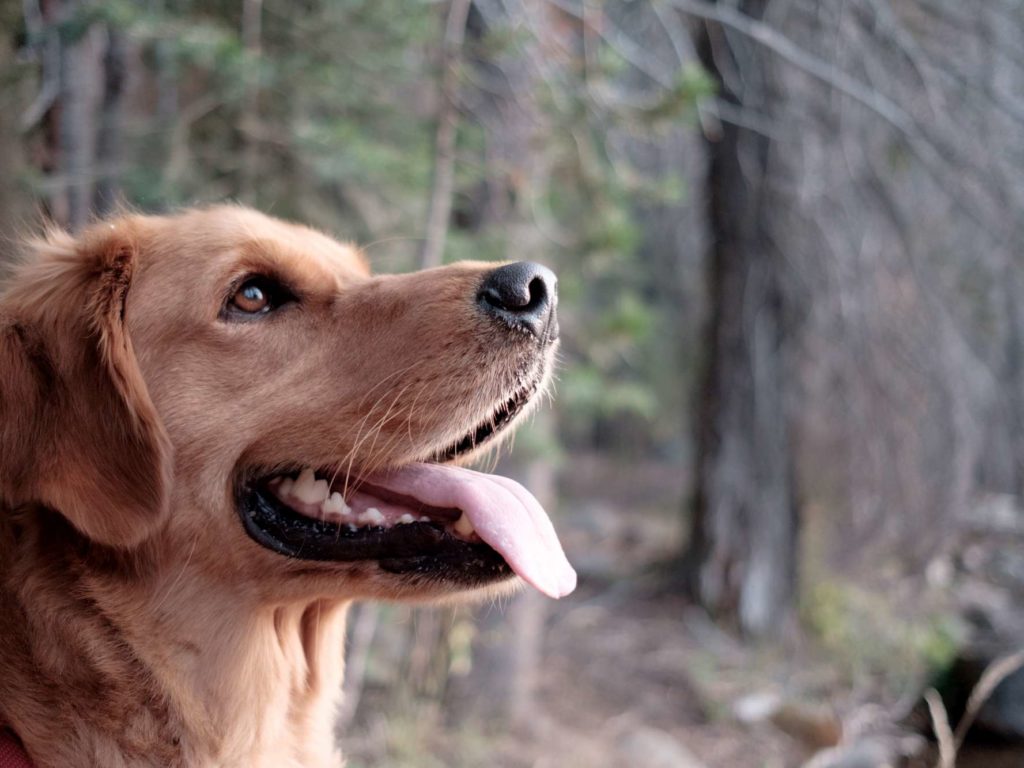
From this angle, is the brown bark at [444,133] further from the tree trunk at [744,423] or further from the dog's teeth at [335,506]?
the tree trunk at [744,423]

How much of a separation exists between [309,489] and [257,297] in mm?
539

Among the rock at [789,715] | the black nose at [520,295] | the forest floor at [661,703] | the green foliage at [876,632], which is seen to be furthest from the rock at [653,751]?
the black nose at [520,295]

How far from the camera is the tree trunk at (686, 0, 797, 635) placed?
22.3ft

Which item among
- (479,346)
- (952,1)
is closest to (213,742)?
(479,346)

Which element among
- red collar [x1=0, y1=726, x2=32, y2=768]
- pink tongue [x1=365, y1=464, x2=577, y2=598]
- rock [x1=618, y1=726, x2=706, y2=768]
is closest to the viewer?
red collar [x1=0, y1=726, x2=32, y2=768]

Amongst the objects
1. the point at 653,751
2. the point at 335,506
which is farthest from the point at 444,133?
the point at 653,751

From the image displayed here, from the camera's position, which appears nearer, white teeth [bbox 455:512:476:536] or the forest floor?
white teeth [bbox 455:512:476:536]

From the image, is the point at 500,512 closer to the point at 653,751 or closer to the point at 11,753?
the point at 11,753

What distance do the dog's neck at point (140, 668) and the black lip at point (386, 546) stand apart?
191mm

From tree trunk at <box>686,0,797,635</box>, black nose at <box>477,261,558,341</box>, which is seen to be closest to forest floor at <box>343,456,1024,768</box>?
tree trunk at <box>686,0,797,635</box>

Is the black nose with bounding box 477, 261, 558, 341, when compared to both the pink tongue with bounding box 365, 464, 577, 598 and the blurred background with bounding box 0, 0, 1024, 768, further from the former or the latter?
the blurred background with bounding box 0, 0, 1024, 768

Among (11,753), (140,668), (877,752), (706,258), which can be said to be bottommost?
(706,258)

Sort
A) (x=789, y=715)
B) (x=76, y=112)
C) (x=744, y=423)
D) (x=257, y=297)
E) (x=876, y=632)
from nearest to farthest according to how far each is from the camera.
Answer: (x=257, y=297) < (x=76, y=112) < (x=789, y=715) < (x=876, y=632) < (x=744, y=423)

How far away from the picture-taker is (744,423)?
7.02 m
